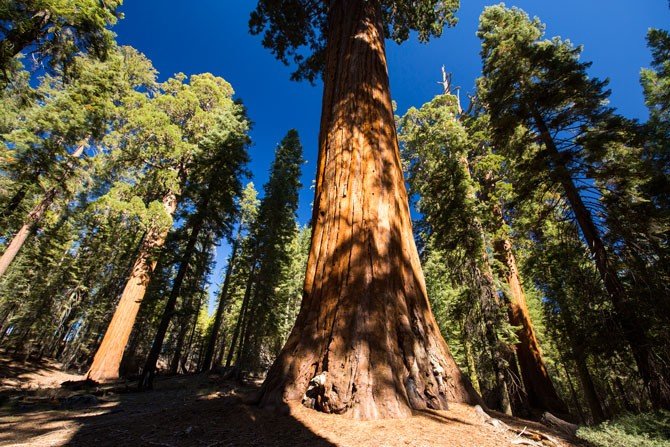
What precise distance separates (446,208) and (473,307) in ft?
10.3

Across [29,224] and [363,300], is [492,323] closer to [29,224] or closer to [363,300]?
[363,300]

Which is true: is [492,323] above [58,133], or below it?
below

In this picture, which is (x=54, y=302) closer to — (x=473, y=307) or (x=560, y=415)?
(x=473, y=307)

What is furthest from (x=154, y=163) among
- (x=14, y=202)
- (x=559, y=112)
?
(x=559, y=112)

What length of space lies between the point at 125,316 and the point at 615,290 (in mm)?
15318

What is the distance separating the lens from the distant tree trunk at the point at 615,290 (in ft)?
18.2

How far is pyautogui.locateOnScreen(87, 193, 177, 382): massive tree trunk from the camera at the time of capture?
10.6m

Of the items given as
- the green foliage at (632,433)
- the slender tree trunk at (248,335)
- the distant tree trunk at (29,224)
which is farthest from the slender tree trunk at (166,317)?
the green foliage at (632,433)

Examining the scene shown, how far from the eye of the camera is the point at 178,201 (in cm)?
1338

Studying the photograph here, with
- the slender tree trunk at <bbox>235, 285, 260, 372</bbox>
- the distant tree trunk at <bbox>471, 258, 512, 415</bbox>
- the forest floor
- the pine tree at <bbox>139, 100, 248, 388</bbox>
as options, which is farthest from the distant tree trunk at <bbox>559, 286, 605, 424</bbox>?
the slender tree trunk at <bbox>235, 285, 260, 372</bbox>

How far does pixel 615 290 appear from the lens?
21.4 feet

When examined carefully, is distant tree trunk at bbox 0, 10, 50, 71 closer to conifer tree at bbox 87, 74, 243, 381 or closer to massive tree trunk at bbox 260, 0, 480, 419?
conifer tree at bbox 87, 74, 243, 381

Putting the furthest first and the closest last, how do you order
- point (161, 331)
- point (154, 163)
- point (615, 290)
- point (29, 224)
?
point (29, 224) < point (154, 163) < point (161, 331) < point (615, 290)

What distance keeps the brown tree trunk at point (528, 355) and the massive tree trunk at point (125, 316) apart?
526 inches
